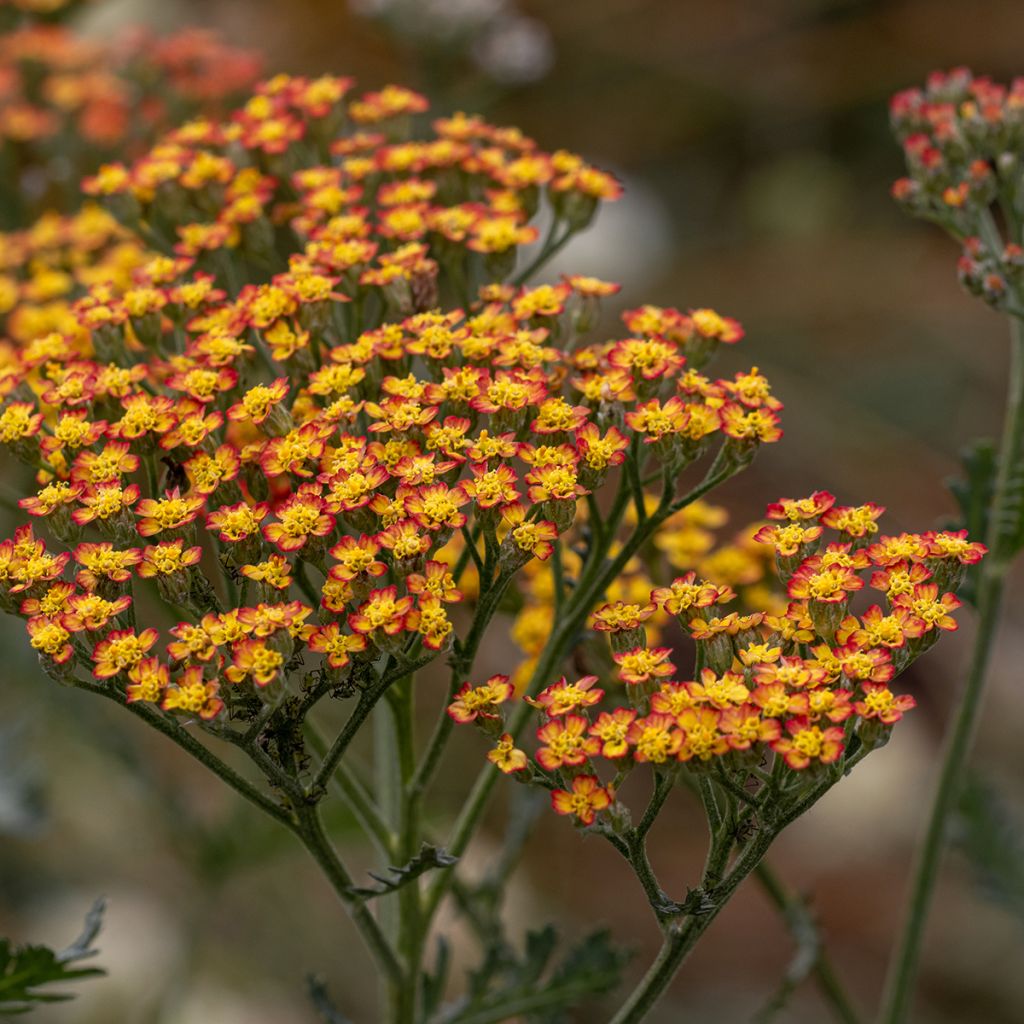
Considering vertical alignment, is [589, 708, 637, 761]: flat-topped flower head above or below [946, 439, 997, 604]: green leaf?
below

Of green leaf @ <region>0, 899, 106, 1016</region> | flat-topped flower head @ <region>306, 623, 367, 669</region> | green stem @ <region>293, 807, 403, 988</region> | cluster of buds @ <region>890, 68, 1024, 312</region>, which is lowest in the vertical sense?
green leaf @ <region>0, 899, 106, 1016</region>

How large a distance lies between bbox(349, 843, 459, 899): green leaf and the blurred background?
72cm

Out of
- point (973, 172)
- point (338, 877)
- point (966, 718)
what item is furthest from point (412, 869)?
point (973, 172)

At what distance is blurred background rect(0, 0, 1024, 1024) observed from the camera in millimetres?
3666

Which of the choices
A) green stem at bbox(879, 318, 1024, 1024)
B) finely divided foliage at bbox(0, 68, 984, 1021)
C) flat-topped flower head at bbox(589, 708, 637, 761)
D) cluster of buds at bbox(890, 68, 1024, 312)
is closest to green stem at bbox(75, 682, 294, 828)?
finely divided foliage at bbox(0, 68, 984, 1021)

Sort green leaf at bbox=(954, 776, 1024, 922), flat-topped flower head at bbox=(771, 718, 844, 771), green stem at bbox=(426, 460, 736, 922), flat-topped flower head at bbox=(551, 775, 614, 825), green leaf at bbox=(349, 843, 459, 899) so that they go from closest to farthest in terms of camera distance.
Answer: flat-topped flower head at bbox=(771, 718, 844, 771) → flat-topped flower head at bbox=(551, 775, 614, 825) → green leaf at bbox=(349, 843, 459, 899) → green stem at bbox=(426, 460, 736, 922) → green leaf at bbox=(954, 776, 1024, 922)

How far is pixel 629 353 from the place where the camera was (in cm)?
178

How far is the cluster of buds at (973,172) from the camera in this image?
7.28ft

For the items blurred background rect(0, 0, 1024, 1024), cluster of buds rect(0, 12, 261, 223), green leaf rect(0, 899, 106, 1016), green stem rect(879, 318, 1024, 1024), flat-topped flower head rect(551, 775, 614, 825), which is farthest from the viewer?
blurred background rect(0, 0, 1024, 1024)

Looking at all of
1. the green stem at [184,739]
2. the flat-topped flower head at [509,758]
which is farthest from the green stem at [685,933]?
the green stem at [184,739]

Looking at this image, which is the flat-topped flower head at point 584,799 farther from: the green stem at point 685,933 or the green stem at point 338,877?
the green stem at point 338,877

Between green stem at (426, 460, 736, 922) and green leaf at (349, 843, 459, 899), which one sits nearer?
Result: green leaf at (349, 843, 459, 899)

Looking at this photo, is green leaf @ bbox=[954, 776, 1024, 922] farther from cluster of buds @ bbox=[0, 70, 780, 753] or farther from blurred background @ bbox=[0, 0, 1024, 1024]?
cluster of buds @ bbox=[0, 70, 780, 753]

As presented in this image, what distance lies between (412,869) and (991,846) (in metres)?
1.48
